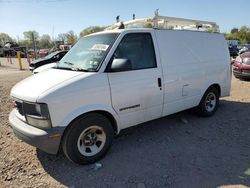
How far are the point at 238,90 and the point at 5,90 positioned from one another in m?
8.57

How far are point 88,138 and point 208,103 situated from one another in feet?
10.9

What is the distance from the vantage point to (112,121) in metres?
3.77

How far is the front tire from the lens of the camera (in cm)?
329

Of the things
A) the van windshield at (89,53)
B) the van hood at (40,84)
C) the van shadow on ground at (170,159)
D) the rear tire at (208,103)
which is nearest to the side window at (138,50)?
the van windshield at (89,53)

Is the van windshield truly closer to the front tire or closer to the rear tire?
the front tire

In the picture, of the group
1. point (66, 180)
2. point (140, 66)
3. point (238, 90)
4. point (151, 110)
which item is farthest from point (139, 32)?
point (238, 90)

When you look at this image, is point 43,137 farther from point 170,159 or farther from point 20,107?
point 170,159

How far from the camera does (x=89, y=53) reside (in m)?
3.87

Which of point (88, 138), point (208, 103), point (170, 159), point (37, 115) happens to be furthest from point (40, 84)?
point (208, 103)

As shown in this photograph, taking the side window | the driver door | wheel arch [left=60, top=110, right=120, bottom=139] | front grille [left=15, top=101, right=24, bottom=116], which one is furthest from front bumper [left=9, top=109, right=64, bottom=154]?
the side window

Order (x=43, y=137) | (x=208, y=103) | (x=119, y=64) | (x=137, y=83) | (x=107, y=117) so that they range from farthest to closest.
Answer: (x=208, y=103), (x=137, y=83), (x=107, y=117), (x=119, y=64), (x=43, y=137)

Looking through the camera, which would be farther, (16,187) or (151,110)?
(151,110)

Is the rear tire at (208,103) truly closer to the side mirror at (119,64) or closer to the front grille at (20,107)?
the side mirror at (119,64)

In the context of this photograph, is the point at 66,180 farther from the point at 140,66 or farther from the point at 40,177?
the point at 140,66
